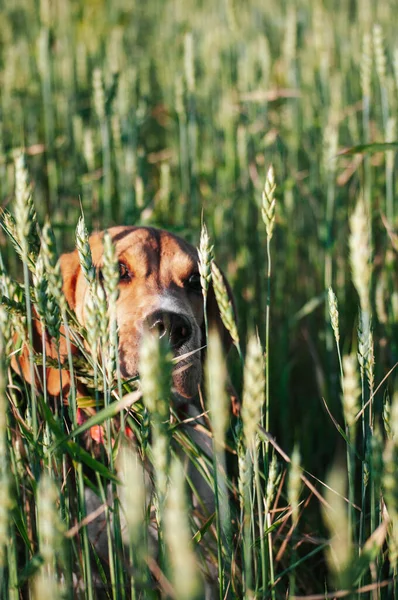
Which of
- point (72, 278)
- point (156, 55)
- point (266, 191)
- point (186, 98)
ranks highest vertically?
point (156, 55)

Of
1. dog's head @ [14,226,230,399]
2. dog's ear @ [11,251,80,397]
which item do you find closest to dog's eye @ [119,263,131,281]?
dog's head @ [14,226,230,399]

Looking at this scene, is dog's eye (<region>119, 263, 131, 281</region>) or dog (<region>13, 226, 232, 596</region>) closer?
dog (<region>13, 226, 232, 596</region>)

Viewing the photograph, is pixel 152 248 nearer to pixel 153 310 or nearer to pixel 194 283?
pixel 194 283

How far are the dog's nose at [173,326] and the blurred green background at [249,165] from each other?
0.37 meters

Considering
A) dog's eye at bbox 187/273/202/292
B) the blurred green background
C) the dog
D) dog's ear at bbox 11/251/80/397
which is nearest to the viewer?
dog's ear at bbox 11/251/80/397

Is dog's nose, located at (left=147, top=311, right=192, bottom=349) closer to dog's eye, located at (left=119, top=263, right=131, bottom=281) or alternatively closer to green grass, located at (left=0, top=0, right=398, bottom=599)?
green grass, located at (left=0, top=0, right=398, bottom=599)

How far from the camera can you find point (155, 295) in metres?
2.05

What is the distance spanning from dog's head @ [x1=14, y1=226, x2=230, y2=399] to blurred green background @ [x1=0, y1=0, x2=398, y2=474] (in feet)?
0.62

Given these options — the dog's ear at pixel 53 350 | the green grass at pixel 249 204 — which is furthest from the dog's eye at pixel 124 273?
the green grass at pixel 249 204

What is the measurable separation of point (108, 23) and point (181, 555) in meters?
5.06

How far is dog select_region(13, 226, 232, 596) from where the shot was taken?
181cm

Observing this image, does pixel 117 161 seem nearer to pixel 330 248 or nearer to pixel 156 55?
pixel 330 248

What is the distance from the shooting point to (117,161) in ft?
9.21

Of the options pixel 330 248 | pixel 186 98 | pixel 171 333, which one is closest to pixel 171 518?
pixel 171 333
